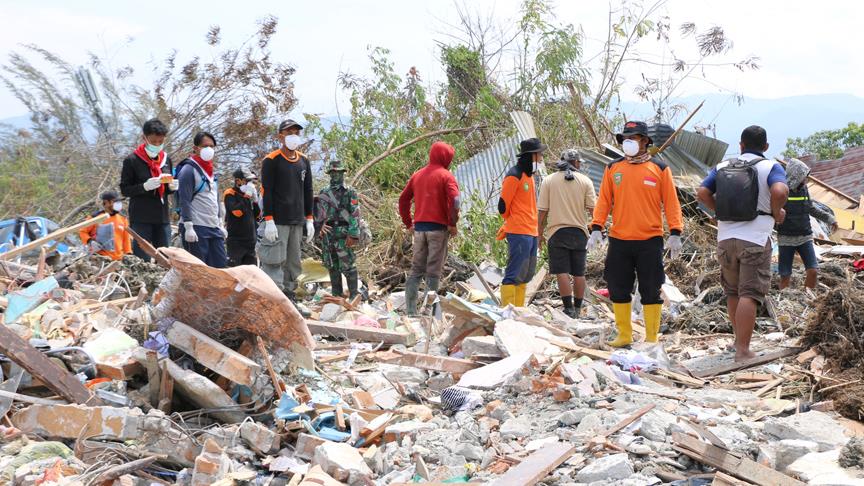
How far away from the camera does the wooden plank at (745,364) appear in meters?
5.59

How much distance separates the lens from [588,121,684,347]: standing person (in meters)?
6.18

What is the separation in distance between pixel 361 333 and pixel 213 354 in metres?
2.12

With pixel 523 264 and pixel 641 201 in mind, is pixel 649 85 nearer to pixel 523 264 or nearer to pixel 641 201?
pixel 523 264

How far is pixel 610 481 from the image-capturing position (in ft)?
11.4

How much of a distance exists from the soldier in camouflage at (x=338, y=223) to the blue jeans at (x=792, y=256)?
4342mm

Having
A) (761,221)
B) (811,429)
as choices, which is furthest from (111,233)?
(811,429)

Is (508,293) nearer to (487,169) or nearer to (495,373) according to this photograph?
(495,373)

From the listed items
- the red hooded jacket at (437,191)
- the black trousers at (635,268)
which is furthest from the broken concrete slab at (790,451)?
the red hooded jacket at (437,191)

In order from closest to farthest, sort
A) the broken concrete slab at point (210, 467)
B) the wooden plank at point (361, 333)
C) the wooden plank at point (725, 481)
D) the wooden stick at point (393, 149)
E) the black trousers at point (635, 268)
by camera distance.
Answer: the wooden plank at point (725, 481) < the broken concrete slab at point (210, 467) < the black trousers at point (635, 268) < the wooden plank at point (361, 333) < the wooden stick at point (393, 149)

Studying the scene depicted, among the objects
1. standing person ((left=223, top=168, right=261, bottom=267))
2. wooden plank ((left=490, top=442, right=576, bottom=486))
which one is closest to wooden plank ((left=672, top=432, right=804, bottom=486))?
wooden plank ((left=490, top=442, right=576, bottom=486))

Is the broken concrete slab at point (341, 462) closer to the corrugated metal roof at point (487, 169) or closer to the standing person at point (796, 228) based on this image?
the standing person at point (796, 228)

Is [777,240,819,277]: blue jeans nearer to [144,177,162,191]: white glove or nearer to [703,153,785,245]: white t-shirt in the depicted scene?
[703,153,785,245]: white t-shirt

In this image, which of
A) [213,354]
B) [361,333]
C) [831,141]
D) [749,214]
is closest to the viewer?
[213,354]

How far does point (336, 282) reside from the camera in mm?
8492
